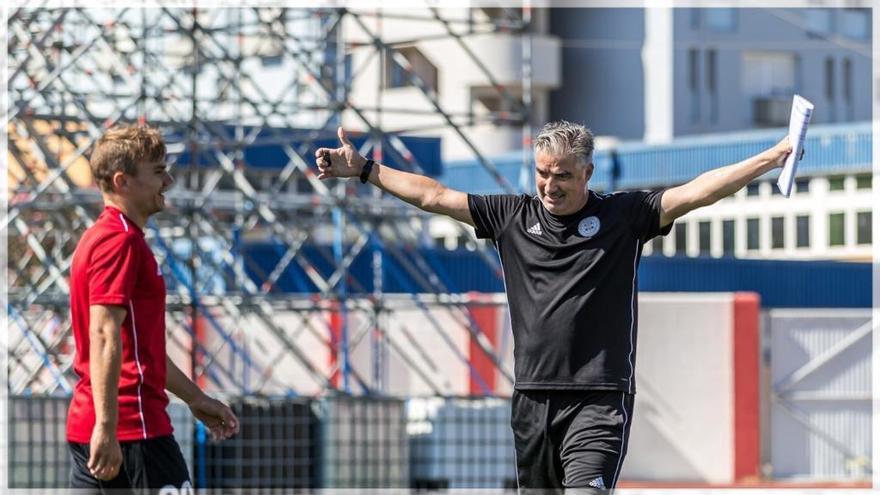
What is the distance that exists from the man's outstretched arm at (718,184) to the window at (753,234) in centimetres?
3424

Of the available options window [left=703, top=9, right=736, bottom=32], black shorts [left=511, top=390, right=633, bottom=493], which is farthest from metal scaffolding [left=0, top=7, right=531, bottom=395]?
window [left=703, top=9, right=736, bottom=32]

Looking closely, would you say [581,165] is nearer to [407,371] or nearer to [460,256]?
[407,371]

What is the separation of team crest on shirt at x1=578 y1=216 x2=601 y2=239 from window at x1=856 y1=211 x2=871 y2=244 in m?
31.6

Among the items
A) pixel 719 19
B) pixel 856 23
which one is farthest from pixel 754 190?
pixel 856 23

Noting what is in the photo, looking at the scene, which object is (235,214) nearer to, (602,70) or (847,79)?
(602,70)

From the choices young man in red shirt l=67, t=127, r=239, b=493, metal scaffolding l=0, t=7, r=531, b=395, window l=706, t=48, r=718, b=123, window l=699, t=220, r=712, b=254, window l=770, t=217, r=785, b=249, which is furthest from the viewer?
window l=706, t=48, r=718, b=123

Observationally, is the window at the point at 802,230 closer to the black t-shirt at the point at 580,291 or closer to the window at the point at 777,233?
the window at the point at 777,233

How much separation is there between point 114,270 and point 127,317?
0.16m

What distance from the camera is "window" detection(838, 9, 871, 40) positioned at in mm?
49844

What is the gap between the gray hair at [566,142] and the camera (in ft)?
21.9

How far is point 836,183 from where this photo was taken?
1500 inches

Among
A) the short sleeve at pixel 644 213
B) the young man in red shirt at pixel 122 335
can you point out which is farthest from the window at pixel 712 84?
the young man in red shirt at pixel 122 335

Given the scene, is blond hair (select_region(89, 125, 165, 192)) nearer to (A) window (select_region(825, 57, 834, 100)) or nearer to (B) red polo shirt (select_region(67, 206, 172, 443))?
(B) red polo shirt (select_region(67, 206, 172, 443))

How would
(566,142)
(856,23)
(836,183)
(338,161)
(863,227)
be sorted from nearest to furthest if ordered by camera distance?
(566,142), (338,161), (863,227), (836,183), (856,23)
